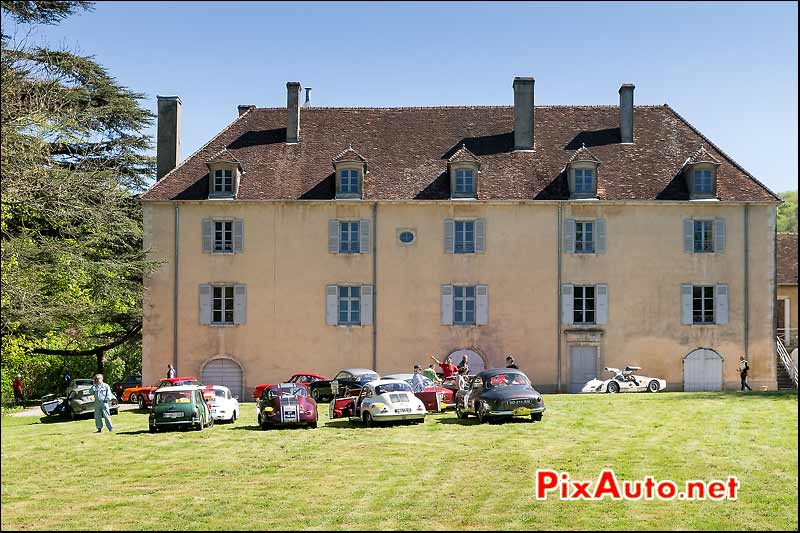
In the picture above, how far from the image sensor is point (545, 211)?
121 feet

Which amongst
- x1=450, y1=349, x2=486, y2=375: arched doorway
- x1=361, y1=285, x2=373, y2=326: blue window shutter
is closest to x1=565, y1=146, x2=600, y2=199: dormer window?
x1=450, y1=349, x2=486, y2=375: arched doorway

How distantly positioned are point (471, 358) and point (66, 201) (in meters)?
17.3

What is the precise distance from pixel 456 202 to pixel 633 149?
8325mm

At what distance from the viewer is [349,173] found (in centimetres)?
3709

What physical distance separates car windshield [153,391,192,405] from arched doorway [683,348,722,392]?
2096 centimetres

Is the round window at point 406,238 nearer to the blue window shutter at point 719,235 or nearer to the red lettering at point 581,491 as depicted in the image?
the blue window shutter at point 719,235

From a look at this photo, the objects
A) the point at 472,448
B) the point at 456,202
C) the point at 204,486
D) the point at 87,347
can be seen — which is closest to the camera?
the point at 204,486

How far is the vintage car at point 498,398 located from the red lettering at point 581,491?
26.4 feet

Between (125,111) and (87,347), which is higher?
(125,111)

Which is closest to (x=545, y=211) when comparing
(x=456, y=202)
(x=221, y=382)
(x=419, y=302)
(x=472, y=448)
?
(x=456, y=202)

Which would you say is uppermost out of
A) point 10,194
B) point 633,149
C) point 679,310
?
point 633,149

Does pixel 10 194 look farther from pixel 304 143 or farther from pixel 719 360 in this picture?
pixel 719 360

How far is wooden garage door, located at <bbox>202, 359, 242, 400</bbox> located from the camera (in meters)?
36.8

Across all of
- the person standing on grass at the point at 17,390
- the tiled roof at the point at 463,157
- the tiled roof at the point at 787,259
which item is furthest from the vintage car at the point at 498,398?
the tiled roof at the point at 787,259
